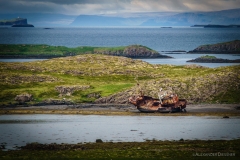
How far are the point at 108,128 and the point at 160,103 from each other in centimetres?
1678

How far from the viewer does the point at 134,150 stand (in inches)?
2024

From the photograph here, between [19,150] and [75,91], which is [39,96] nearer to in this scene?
[75,91]

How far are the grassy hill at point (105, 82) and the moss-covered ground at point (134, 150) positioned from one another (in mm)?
39606

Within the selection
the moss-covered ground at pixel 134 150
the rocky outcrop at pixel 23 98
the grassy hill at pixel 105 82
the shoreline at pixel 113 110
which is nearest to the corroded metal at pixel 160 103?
the shoreline at pixel 113 110

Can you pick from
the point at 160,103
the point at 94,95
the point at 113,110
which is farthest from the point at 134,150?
the point at 94,95

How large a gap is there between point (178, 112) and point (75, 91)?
25008 mm

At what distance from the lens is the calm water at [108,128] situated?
63.8m

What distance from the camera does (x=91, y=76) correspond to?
122m

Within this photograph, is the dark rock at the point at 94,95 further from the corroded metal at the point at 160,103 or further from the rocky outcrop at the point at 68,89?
the corroded metal at the point at 160,103

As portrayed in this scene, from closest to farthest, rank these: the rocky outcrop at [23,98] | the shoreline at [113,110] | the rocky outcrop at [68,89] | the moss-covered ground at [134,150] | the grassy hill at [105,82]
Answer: the moss-covered ground at [134,150], the shoreline at [113,110], the rocky outcrop at [23,98], the grassy hill at [105,82], the rocky outcrop at [68,89]

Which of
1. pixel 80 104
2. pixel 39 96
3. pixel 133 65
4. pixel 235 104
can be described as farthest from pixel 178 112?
pixel 133 65

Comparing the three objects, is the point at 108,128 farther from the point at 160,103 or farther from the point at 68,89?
the point at 68,89

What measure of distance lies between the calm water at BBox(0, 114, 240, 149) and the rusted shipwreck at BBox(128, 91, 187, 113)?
372 centimetres

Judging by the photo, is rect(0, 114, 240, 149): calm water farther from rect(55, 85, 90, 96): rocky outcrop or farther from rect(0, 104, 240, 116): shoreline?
rect(55, 85, 90, 96): rocky outcrop
